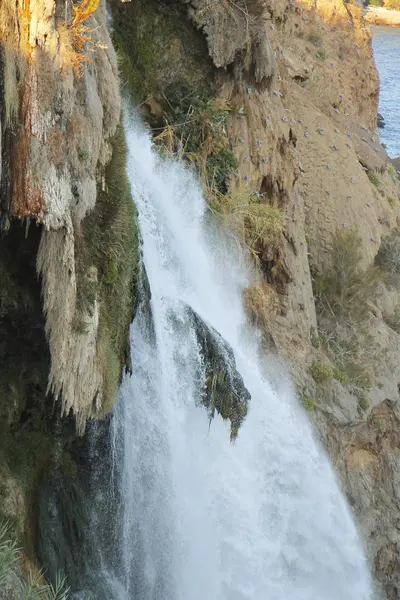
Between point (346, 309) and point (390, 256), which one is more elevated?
point (390, 256)

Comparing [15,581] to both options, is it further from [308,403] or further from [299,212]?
[299,212]

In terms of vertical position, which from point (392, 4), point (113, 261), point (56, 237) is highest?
point (56, 237)

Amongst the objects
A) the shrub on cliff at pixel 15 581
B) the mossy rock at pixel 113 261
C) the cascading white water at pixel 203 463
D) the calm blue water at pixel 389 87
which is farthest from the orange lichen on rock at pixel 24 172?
the calm blue water at pixel 389 87

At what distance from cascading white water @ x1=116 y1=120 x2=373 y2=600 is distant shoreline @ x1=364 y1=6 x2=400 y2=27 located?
42.6 meters

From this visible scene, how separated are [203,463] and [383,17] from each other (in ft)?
152

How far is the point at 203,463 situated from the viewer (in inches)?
361

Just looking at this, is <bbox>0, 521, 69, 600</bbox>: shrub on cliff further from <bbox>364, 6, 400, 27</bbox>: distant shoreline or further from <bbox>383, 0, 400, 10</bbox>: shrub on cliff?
<bbox>383, 0, 400, 10</bbox>: shrub on cliff

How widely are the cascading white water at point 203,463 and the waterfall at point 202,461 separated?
0.01 m

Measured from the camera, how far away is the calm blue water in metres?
30.0

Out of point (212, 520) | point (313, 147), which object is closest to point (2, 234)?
point (212, 520)

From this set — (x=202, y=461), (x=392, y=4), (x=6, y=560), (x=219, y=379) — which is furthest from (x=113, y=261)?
(x=392, y=4)

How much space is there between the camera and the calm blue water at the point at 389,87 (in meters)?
30.0

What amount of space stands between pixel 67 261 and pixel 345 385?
7.36m

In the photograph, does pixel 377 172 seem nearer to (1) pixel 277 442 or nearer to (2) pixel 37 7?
(1) pixel 277 442
